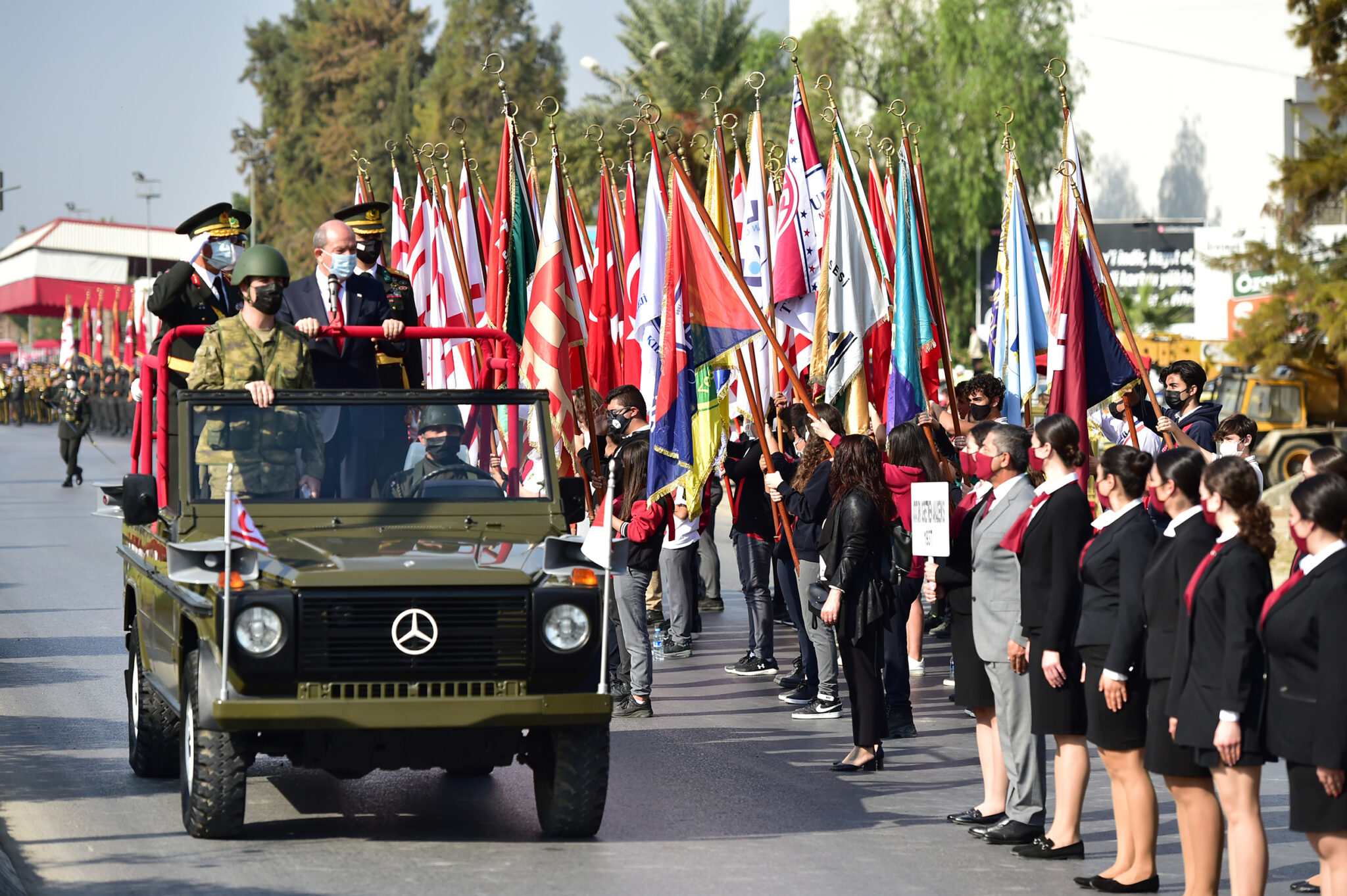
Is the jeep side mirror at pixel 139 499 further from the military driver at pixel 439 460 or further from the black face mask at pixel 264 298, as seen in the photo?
the black face mask at pixel 264 298

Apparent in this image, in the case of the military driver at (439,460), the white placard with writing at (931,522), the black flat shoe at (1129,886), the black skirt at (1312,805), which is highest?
the military driver at (439,460)

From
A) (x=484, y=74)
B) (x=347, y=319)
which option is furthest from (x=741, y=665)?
(x=484, y=74)

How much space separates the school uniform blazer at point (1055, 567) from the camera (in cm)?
717

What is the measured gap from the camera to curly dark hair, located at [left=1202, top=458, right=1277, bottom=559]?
5.99 meters

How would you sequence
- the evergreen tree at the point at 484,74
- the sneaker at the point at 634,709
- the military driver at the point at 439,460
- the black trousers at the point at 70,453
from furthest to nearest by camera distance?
the evergreen tree at the point at 484,74 → the black trousers at the point at 70,453 → the sneaker at the point at 634,709 → the military driver at the point at 439,460

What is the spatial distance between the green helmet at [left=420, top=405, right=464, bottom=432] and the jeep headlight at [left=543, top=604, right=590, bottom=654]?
1.44 meters

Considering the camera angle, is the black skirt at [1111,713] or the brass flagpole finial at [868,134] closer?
the black skirt at [1111,713]

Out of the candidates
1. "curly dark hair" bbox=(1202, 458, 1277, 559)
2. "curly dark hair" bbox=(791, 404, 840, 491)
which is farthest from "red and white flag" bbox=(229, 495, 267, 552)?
"curly dark hair" bbox=(791, 404, 840, 491)

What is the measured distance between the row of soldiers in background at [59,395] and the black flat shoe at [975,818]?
3840 cm

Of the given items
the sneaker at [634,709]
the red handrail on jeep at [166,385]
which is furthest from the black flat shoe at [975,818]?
the sneaker at [634,709]

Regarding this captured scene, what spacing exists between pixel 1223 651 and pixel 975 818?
2.43m

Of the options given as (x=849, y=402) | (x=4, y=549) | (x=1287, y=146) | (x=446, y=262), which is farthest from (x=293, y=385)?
(x=1287, y=146)

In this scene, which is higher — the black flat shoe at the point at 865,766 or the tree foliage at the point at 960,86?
the tree foliage at the point at 960,86

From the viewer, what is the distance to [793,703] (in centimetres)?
1166
